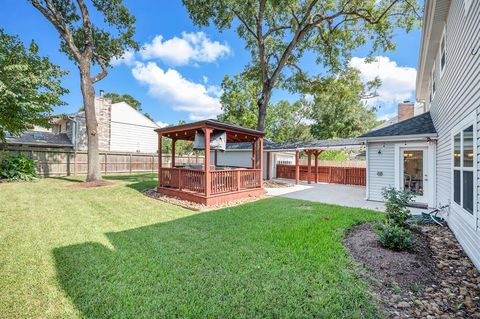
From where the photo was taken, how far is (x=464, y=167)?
383 centimetres

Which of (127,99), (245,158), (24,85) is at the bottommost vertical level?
(245,158)

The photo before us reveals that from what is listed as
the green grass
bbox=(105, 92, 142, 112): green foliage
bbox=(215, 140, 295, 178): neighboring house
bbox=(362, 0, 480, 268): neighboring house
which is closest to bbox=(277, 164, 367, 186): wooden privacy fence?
bbox=(215, 140, 295, 178): neighboring house

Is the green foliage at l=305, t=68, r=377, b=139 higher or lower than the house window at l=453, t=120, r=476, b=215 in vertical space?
higher

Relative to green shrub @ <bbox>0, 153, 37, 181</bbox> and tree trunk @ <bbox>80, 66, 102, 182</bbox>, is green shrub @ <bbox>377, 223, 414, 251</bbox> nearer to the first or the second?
tree trunk @ <bbox>80, 66, 102, 182</bbox>

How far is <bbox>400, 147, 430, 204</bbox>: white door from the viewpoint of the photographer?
7367mm

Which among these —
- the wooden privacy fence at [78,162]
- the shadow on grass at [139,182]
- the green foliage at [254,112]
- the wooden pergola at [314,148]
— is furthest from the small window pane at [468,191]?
the wooden privacy fence at [78,162]

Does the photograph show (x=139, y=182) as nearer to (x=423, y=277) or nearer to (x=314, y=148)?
(x=314, y=148)

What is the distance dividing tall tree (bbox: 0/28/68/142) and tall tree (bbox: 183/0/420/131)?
8034 mm

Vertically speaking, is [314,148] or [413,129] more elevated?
[413,129]

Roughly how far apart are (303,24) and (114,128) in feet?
55.9

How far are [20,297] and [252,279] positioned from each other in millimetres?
2635

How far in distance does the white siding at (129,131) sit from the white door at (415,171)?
1924cm

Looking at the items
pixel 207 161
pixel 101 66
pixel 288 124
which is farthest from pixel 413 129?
pixel 288 124

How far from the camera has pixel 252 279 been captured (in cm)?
289
